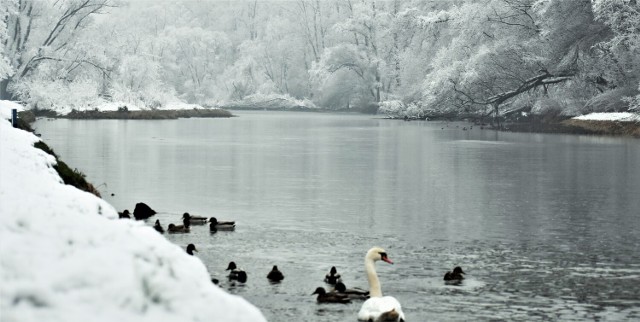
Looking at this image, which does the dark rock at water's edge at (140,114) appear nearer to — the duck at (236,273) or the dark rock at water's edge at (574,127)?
the dark rock at water's edge at (574,127)

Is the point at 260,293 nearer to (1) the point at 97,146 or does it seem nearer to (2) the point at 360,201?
(2) the point at 360,201

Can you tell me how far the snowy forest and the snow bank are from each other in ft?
2.13

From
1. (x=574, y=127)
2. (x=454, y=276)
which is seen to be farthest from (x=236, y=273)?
(x=574, y=127)

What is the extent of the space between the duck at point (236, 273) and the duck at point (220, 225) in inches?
177

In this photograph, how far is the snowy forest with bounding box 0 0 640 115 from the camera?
6141 centimetres

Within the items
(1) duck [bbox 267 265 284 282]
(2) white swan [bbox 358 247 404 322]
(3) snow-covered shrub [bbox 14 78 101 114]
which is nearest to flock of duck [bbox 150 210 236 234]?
(1) duck [bbox 267 265 284 282]

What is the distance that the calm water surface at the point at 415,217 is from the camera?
14164mm

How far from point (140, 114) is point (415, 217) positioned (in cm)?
7389

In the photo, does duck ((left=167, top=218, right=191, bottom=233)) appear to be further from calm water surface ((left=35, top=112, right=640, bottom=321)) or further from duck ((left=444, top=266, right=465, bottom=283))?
duck ((left=444, top=266, right=465, bottom=283))

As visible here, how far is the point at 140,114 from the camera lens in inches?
3701

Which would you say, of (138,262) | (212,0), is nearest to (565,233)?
(138,262)

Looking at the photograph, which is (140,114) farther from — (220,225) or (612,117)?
(220,225)

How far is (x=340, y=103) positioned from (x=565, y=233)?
107073mm

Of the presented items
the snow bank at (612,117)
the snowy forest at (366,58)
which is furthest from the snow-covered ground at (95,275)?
the snow bank at (612,117)
